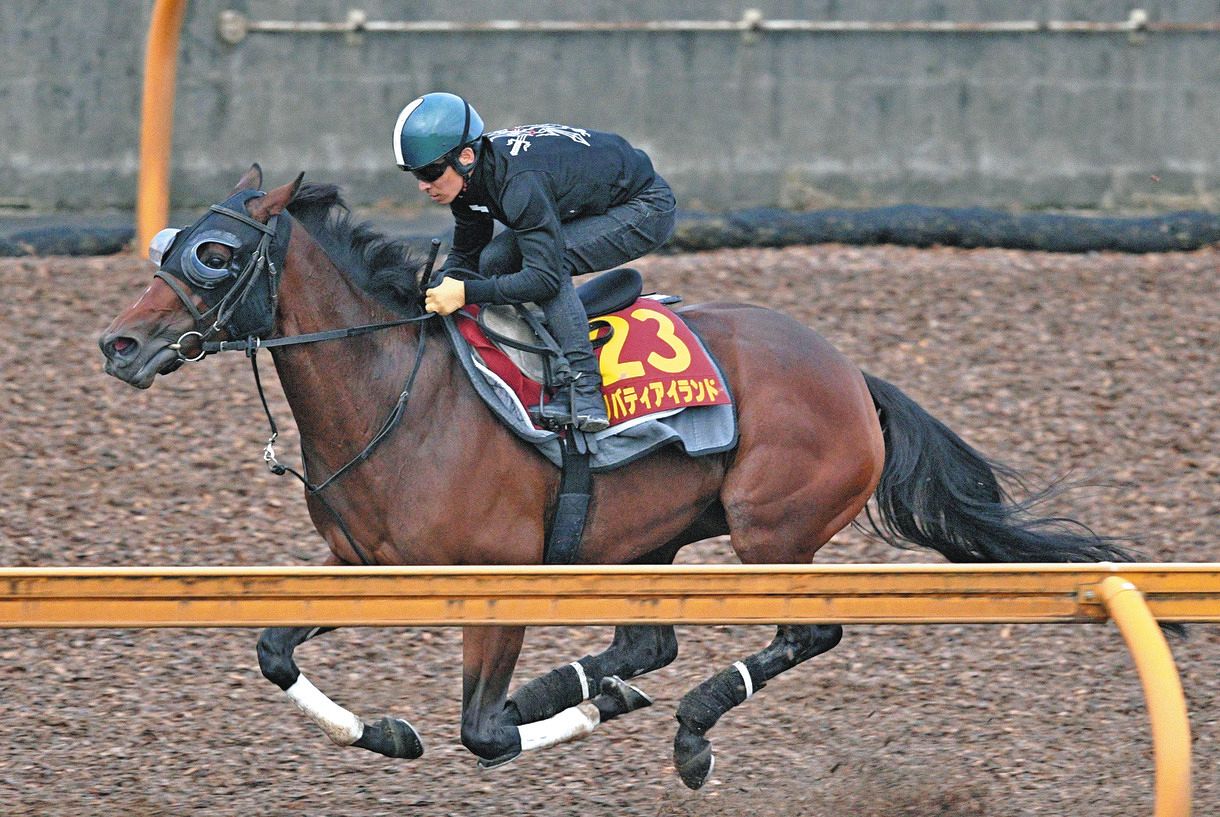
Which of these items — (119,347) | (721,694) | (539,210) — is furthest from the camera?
(721,694)

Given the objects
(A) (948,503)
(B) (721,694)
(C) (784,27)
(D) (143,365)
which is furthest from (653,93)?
(D) (143,365)

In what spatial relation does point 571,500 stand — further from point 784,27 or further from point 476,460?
point 784,27

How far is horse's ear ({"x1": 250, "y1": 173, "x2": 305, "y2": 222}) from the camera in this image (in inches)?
171

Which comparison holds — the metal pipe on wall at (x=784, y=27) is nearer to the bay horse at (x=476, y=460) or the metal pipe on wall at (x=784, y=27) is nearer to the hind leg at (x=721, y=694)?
the bay horse at (x=476, y=460)

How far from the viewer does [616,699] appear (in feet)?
16.1

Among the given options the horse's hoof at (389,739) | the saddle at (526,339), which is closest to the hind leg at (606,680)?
the horse's hoof at (389,739)

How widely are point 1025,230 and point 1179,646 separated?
3707mm

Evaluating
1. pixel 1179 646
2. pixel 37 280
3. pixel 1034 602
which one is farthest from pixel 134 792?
pixel 37 280

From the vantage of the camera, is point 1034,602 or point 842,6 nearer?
point 1034,602

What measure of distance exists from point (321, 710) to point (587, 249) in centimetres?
153

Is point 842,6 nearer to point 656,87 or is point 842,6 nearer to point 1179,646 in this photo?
point 656,87

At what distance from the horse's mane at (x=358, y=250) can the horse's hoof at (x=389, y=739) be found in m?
1.18

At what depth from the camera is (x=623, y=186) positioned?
478 centimetres

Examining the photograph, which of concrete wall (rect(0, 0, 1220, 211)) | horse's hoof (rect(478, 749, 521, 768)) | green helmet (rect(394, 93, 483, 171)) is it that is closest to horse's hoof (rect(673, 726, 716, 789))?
horse's hoof (rect(478, 749, 521, 768))
